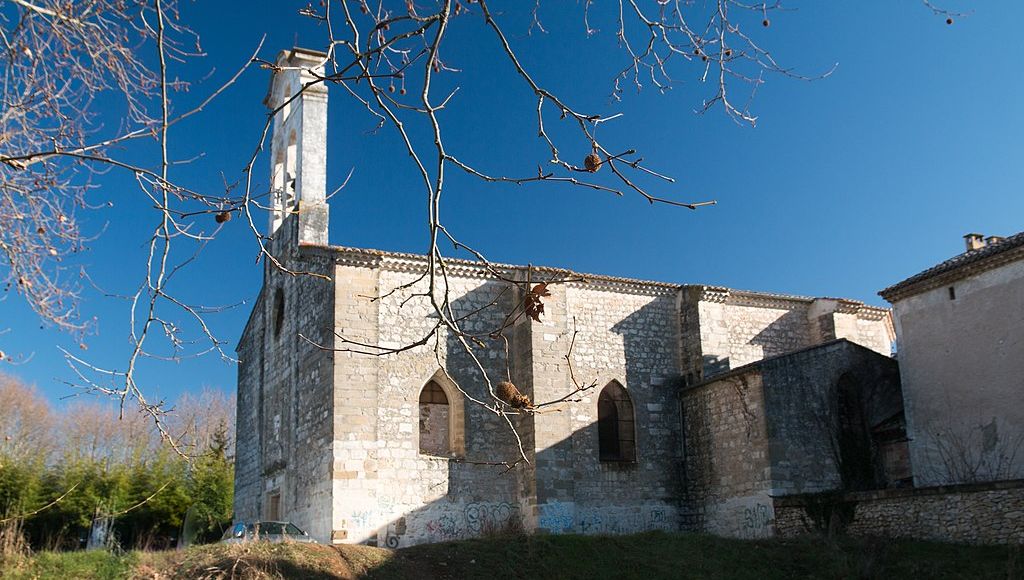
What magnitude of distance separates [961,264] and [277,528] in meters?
14.2

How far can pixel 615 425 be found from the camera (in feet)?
72.2

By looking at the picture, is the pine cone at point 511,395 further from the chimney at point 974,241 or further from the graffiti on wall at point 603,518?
the chimney at point 974,241

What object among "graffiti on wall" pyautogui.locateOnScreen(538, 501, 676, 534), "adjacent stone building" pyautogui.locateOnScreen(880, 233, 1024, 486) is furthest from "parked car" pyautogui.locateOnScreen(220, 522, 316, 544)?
"adjacent stone building" pyautogui.locateOnScreen(880, 233, 1024, 486)

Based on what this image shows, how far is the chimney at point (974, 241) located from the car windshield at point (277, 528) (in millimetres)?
16005

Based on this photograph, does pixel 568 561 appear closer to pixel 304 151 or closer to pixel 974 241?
pixel 304 151

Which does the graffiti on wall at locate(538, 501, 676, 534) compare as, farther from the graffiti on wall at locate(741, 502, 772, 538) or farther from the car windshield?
the car windshield

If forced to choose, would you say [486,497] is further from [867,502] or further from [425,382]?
[867,502]

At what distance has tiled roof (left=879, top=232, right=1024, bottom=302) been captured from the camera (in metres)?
18.0

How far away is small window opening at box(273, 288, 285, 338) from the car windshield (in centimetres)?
636

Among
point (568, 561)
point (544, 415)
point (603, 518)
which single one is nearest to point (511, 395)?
point (568, 561)

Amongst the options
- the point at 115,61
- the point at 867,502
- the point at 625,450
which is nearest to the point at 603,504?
the point at 625,450

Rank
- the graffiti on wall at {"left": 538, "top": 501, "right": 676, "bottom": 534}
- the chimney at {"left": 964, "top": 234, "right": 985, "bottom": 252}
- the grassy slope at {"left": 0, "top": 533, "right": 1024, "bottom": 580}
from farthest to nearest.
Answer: the chimney at {"left": 964, "top": 234, "right": 985, "bottom": 252}
the graffiti on wall at {"left": 538, "top": 501, "right": 676, "bottom": 534}
the grassy slope at {"left": 0, "top": 533, "right": 1024, "bottom": 580}

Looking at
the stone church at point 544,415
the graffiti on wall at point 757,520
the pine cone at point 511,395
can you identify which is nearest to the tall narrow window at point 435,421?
the stone church at point 544,415

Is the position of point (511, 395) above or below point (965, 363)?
below
